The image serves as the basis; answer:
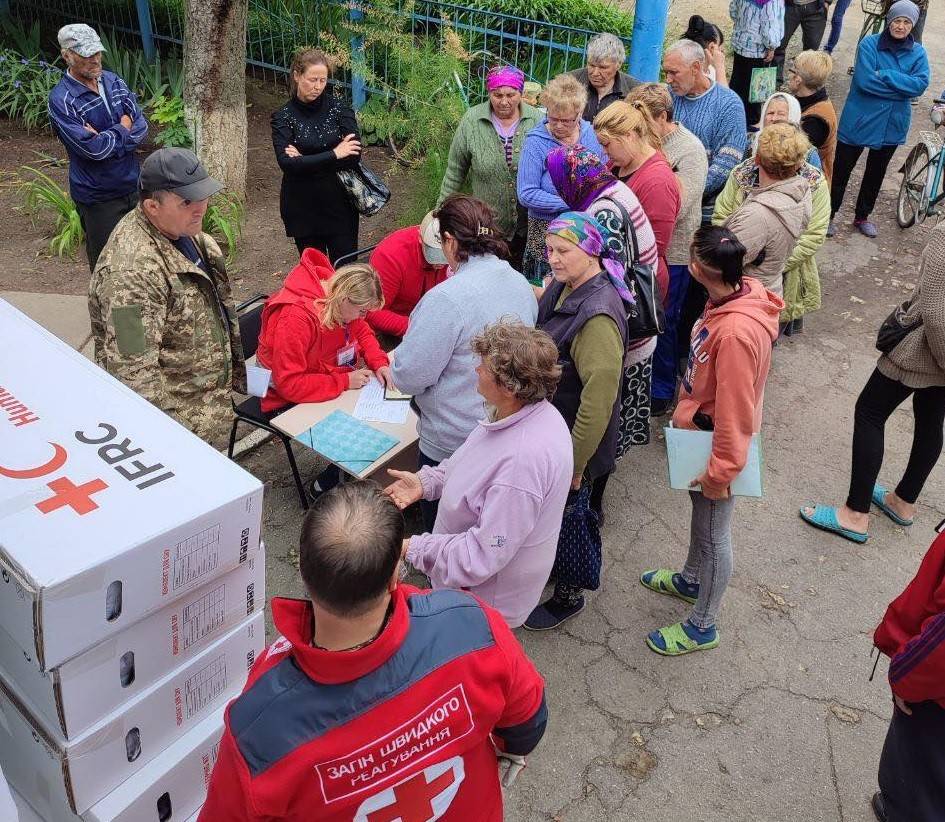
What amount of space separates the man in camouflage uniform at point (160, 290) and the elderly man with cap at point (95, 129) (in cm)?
224

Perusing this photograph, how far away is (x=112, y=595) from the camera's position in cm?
176

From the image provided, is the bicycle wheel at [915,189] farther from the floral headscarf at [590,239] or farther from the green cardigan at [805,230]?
the floral headscarf at [590,239]

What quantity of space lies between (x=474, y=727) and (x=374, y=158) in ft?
24.1

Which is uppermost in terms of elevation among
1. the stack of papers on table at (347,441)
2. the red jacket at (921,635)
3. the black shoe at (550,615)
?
the red jacket at (921,635)

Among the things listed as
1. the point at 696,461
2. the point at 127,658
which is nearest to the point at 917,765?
the point at 696,461

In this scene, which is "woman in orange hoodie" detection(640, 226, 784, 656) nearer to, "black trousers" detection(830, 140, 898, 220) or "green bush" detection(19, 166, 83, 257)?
"black trousers" detection(830, 140, 898, 220)

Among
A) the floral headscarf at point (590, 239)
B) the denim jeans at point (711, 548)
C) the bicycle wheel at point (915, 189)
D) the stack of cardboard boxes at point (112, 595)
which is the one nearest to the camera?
the stack of cardboard boxes at point (112, 595)

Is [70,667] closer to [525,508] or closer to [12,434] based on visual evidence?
[12,434]

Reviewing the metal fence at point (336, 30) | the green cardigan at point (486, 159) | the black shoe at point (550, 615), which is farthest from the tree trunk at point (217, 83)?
the black shoe at point (550, 615)

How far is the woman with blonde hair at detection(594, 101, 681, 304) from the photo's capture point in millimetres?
4051

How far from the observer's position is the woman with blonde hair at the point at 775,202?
386 centimetres

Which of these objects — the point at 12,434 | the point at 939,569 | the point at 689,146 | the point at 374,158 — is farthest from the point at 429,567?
the point at 374,158

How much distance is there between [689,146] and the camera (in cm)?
469

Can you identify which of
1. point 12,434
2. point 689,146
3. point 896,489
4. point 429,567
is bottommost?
point 896,489
